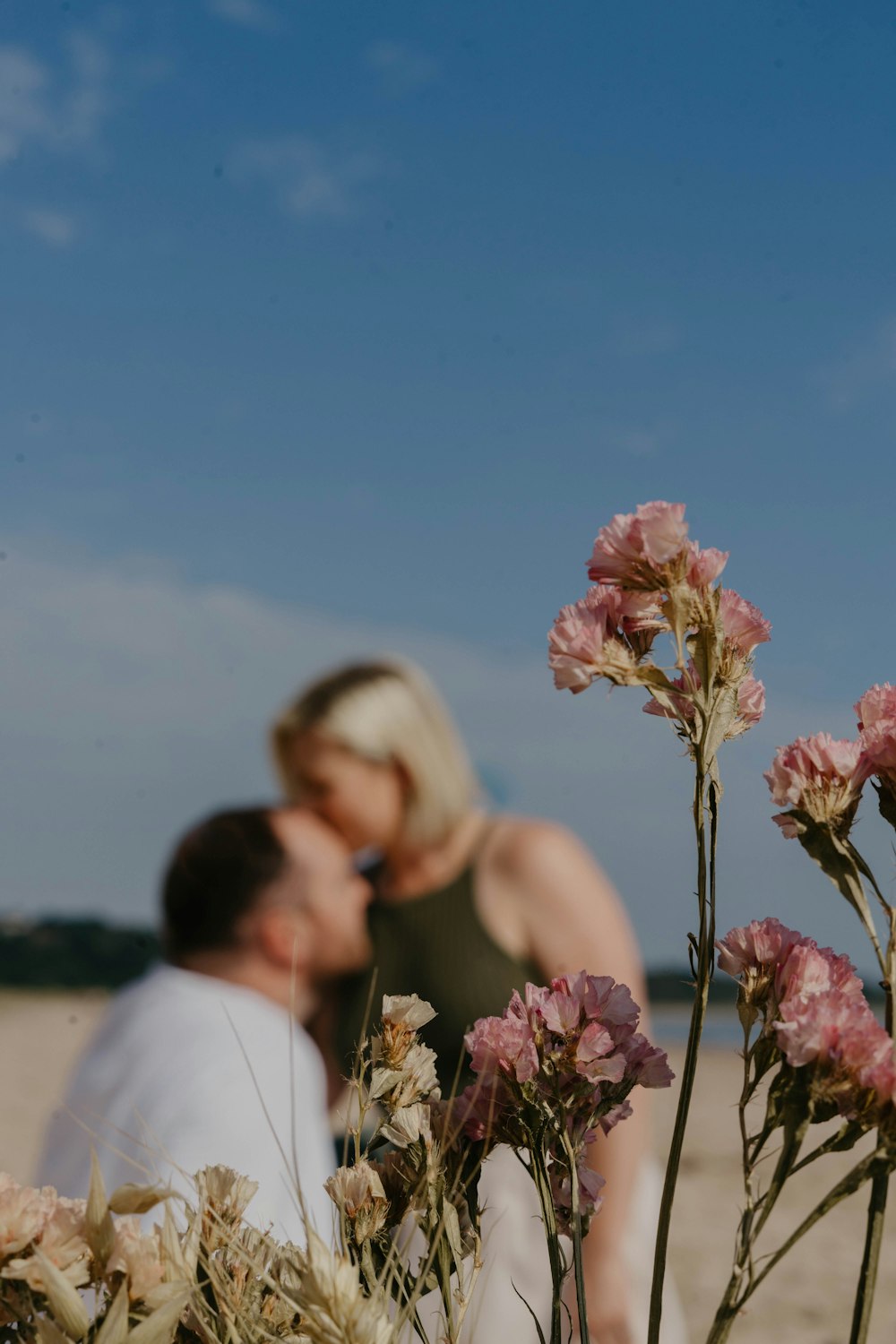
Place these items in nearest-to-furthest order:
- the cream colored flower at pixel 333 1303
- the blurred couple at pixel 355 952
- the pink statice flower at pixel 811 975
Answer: the cream colored flower at pixel 333 1303, the pink statice flower at pixel 811 975, the blurred couple at pixel 355 952

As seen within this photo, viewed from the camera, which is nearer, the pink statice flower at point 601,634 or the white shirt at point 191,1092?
the pink statice flower at point 601,634

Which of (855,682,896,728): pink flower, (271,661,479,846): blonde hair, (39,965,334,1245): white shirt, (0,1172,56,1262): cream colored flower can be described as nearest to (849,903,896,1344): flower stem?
(855,682,896,728): pink flower

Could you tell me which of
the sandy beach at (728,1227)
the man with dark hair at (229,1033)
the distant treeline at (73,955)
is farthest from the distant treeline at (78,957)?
the man with dark hair at (229,1033)

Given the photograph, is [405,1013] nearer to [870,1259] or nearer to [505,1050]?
[505,1050]

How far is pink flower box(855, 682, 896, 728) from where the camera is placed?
0.59 metres

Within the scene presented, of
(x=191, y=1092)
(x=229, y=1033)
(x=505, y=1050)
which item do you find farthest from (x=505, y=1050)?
(x=229, y=1033)

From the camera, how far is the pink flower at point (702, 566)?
59 cm

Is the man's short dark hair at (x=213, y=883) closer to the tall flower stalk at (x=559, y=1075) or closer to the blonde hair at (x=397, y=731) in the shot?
the blonde hair at (x=397, y=731)

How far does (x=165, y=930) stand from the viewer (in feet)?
10.2

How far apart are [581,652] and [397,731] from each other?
4.44m

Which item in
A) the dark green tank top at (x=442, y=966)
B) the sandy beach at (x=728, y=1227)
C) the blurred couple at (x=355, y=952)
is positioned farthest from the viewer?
the sandy beach at (x=728, y=1227)

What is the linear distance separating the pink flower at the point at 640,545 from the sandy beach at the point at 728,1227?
64.5 inches

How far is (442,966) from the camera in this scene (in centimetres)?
427

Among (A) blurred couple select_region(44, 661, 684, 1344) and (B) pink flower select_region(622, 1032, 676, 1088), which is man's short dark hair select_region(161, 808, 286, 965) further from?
(B) pink flower select_region(622, 1032, 676, 1088)
